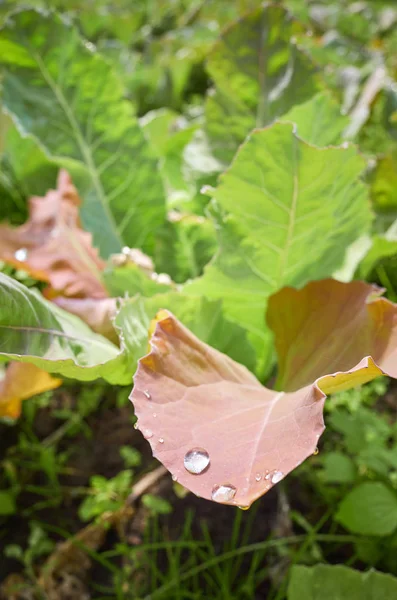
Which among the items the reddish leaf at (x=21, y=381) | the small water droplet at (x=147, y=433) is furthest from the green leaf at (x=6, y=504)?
the small water droplet at (x=147, y=433)

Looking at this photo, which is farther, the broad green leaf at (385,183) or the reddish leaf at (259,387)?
the broad green leaf at (385,183)

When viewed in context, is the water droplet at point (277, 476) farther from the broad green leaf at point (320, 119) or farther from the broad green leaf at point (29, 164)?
the broad green leaf at point (29, 164)

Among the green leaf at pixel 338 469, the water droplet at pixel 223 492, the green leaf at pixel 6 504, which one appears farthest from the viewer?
the green leaf at pixel 6 504

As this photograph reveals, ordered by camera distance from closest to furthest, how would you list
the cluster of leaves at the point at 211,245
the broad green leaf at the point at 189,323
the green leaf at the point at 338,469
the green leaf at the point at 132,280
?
1. the cluster of leaves at the point at 211,245
2. the broad green leaf at the point at 189,323
3. the green leaf at the point at 132,280
4. the green leaf at the point at 338,469

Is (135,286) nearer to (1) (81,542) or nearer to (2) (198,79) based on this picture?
(1) (81,542)

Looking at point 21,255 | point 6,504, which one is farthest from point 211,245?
point 6,504

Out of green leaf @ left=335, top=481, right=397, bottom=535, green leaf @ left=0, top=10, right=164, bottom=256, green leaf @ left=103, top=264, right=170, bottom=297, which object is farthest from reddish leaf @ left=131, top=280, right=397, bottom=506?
green leaf @ left=0, top=10, right=164, bottom=256

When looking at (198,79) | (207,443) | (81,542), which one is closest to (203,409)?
(207,443)

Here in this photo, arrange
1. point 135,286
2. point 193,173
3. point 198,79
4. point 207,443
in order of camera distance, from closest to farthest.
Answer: point 207,443
point 135,286
point 193,173
point 198,79
